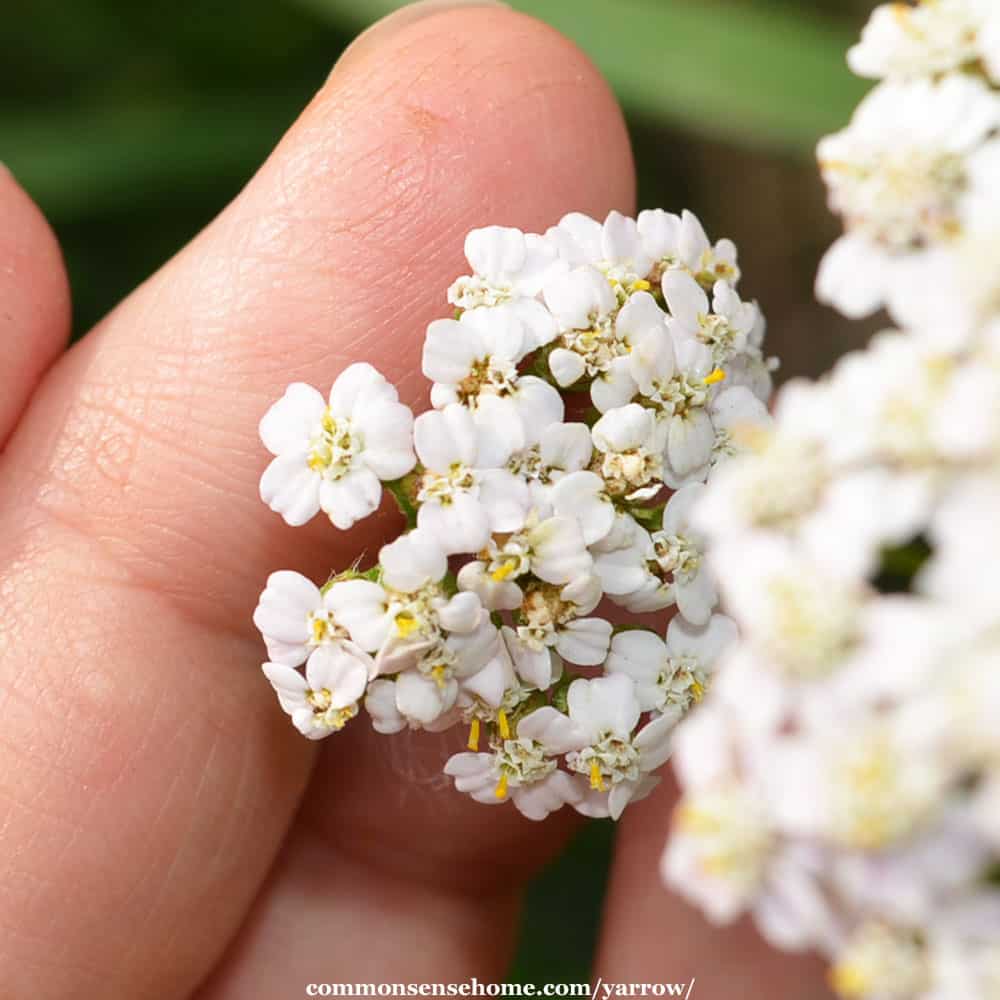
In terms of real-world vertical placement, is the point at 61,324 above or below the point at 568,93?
below

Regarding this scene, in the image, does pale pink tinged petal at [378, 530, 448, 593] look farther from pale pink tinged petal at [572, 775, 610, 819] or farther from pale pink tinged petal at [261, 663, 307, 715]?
pale pink tinged petal at [572, 775, 610, 819]

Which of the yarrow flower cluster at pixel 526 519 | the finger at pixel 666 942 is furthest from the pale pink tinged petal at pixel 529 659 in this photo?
the finger at pixel 666 942

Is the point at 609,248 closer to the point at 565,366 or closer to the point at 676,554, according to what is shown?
the point at 565,366

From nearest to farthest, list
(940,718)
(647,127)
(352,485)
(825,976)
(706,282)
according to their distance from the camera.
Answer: (940,718), (352,485), (706,282), (825,976), (647,127)

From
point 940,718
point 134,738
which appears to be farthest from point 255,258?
point 940,718

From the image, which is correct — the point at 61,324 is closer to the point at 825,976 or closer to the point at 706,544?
the point at 706,544

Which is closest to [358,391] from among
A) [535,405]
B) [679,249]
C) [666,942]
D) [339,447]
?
[339,447]

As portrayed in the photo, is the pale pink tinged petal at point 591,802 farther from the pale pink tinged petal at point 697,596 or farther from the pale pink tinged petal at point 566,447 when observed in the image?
the pale pink tinged petal at point 566,447
